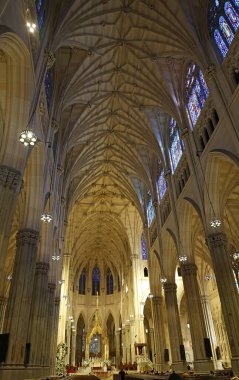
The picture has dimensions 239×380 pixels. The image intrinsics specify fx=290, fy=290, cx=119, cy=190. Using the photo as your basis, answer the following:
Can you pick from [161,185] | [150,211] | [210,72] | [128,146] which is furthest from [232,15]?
[150,211]

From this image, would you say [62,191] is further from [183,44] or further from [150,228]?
[183,44]

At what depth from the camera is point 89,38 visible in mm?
19156

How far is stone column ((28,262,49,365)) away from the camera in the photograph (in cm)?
1432

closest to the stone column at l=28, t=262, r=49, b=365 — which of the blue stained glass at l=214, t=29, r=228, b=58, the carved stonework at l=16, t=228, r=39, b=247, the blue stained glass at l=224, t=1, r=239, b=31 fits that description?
the carved stonework at l=16, t=228, r=39, b=247

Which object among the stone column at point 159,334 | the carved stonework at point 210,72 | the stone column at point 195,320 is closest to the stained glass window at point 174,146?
the carved stonework at point 210,72

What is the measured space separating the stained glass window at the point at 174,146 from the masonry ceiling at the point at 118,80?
121 centimetres

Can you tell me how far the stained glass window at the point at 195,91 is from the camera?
59.0ft

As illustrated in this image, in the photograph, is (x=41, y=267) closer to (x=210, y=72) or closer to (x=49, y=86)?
(x=49, y=86)

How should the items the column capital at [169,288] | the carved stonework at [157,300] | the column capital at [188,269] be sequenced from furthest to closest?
the carved stonework at [157,300] < the column capital at [169,288] < the column capital at [188,269]

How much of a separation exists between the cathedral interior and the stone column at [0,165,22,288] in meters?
0.04

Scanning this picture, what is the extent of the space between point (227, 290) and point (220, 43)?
12.9 meters

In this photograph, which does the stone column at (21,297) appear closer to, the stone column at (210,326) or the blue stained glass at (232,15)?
the blue stained glass at (232,15)

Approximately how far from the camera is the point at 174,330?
22047 millimetres

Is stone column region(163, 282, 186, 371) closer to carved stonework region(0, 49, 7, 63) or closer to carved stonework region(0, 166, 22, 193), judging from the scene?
carved stonework region(0, 166, 22, 193)
